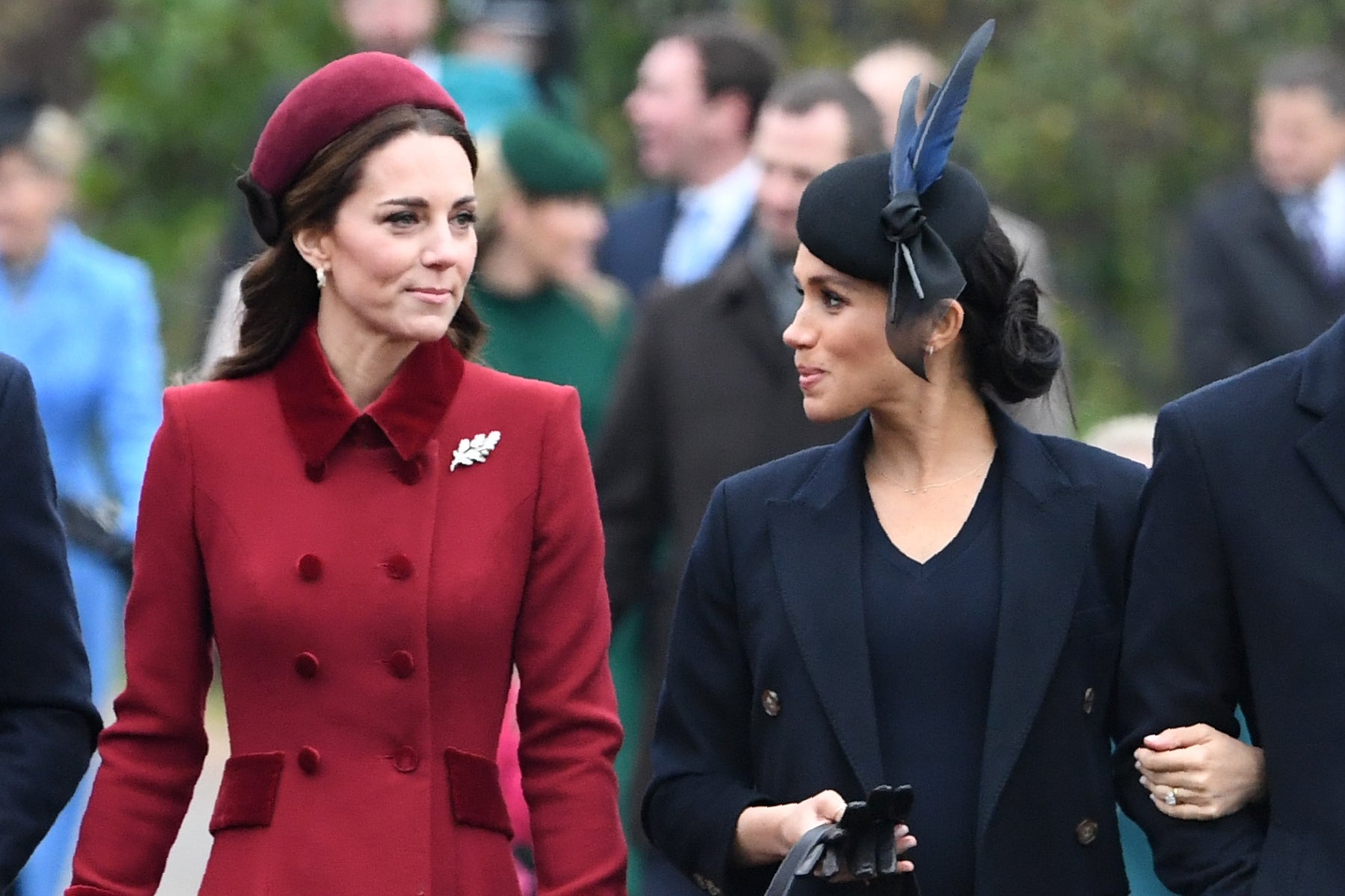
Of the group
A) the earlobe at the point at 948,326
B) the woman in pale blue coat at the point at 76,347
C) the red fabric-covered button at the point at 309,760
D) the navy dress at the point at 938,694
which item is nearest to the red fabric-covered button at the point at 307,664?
the red fabric-covered button at the point at 309,760

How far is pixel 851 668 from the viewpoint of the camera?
4.82 meters

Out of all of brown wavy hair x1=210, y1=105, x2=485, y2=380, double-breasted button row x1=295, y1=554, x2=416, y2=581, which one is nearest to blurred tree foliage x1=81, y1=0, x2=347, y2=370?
brown wavy hair x1=210, y1=105, x2=485, y2=380

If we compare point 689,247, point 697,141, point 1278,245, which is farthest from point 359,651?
point 1278,245

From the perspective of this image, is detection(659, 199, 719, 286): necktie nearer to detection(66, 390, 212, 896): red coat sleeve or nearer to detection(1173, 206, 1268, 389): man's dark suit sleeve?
detection(1173, 206, 1268, 389): man's dark suit sleeve

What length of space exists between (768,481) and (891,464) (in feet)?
0.68

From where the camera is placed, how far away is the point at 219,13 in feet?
50.1

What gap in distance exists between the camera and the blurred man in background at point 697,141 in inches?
363

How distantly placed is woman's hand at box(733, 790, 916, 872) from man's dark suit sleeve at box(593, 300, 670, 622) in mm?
2585

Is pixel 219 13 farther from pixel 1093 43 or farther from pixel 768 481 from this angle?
pixel 768 481

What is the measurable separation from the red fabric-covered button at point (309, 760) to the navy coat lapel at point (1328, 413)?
5.17ft

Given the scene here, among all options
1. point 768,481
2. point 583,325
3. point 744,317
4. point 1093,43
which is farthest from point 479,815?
point 1093,43

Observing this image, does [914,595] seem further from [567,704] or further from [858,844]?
[567,704]

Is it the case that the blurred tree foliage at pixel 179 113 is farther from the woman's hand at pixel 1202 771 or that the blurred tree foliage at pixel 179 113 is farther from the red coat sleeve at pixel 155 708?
the woman's hand at pixel 1202 771

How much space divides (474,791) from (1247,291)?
716cm
